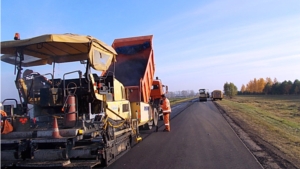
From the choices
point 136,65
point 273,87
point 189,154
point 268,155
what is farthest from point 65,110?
point 273,87

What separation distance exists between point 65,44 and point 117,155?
2.89 meters

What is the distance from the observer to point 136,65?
38.2 feet

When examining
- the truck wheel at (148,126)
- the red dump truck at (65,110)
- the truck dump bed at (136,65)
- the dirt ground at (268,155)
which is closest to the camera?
the red dump truck at (65,110)

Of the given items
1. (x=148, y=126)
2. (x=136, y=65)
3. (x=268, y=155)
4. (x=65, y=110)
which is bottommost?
(x=268, y=155)

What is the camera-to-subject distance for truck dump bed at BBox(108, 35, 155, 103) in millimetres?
10539

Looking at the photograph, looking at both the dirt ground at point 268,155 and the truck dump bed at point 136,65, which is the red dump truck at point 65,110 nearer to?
the truck dump bed at point 136,65

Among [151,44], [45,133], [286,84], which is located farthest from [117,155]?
[286,84]

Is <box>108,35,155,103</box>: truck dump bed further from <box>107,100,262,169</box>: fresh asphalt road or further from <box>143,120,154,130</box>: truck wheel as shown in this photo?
<box>107,100,262,169</box>: fresh asphalt road

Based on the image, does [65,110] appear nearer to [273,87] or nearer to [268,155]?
[268,155]

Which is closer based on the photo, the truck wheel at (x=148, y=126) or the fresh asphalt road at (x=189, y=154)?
the fresh asphalt road at (x=189, y=154)

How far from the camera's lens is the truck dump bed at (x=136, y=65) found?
34.6ft

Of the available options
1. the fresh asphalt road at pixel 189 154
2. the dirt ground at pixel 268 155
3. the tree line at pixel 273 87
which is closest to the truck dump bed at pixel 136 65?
the fresh asphalt road at pixel 189 154

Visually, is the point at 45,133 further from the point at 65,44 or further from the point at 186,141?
the point at 186,141

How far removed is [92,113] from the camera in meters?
6.73
